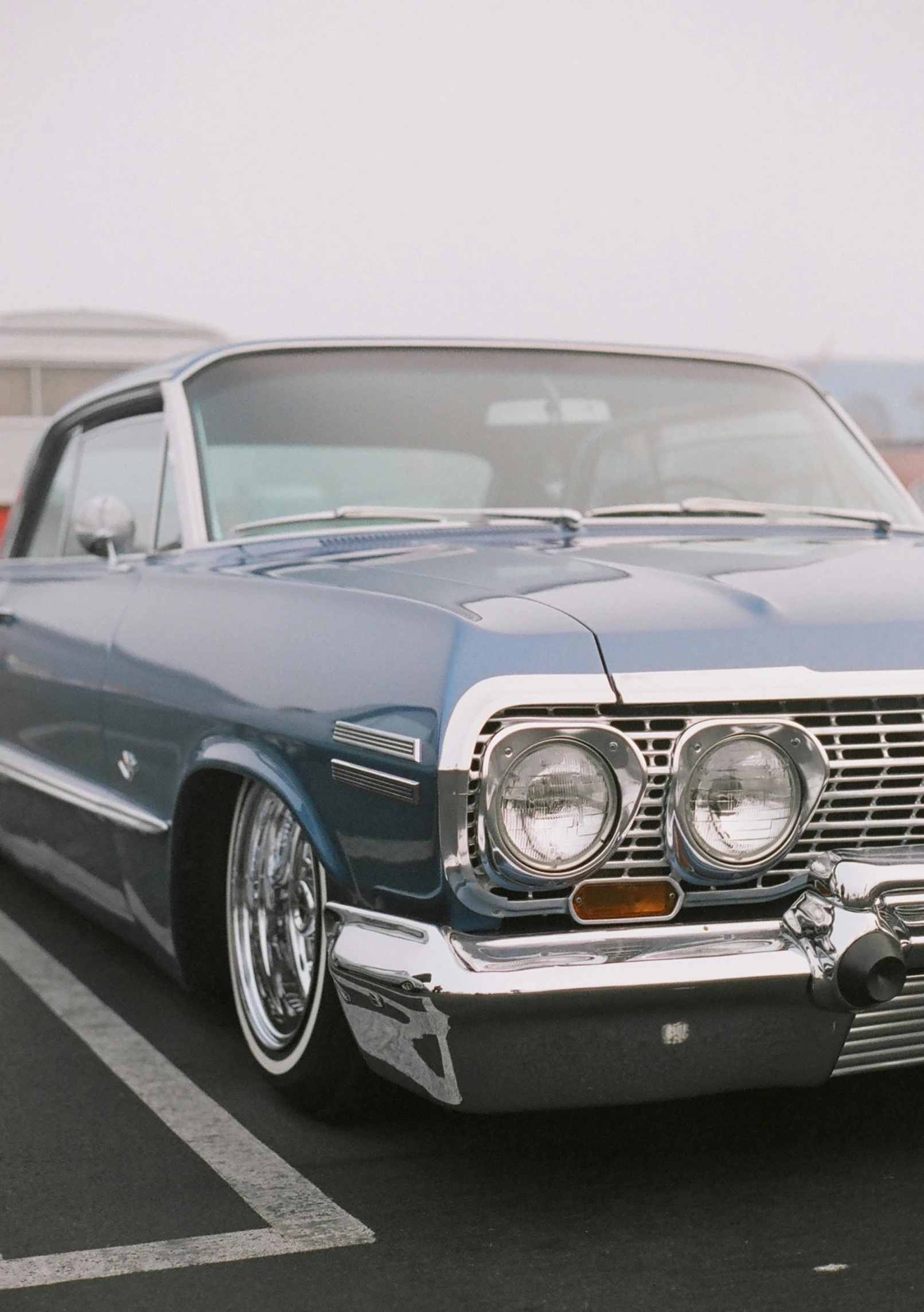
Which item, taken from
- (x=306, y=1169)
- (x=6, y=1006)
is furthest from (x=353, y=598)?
(x=6, y=1006)

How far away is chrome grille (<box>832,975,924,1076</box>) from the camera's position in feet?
8.42

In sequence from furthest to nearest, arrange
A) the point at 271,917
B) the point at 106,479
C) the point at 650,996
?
1. the point at 106,479
2. the point at 271,917
3. the point at 650,996

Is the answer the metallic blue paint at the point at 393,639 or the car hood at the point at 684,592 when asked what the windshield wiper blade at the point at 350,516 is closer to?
the metallic blue paint at the point at 393,639

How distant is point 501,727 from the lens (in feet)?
8.11

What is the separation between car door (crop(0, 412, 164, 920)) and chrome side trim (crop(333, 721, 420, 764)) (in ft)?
3.80

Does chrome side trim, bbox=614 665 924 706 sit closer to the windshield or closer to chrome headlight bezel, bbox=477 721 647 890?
Result: chrome headlight bezel, bbox=477 721 647 890

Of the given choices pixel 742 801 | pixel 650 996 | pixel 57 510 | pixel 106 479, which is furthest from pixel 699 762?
pixel 57 510

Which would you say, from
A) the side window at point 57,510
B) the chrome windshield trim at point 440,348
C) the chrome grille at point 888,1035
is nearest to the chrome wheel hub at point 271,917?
the chrome grille at point 888,1035

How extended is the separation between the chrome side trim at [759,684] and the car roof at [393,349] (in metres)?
1.82

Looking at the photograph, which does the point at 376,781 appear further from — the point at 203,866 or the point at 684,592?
the point at 203,866

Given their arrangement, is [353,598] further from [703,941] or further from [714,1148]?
[714,1148]

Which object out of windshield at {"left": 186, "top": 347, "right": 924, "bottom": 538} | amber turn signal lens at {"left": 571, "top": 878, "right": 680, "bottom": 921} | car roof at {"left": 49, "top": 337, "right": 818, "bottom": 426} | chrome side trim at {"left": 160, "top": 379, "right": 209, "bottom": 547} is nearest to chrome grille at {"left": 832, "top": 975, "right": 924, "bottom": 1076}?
amber turn signal lens at {"left": 571, "top": 878, "right": 680, "bottom": 921}

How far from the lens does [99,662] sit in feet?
13.0

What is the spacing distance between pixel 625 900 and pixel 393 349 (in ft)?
6.45
